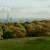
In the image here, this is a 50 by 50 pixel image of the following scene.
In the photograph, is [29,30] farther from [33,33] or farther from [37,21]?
[37,21]

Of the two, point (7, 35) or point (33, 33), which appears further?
point (33, 33)

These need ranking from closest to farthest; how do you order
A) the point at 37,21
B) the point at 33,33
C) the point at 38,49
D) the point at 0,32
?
the point at 38,49
the point at 0,32
the point at 33,33
the point at 37,21

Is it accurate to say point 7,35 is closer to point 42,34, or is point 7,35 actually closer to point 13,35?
point 13,35

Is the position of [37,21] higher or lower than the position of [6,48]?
higher

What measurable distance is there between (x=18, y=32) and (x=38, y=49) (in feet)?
25.1

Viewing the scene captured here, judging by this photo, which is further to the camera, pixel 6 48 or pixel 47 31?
pixel 47 31

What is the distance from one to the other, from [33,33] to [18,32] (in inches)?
66.0

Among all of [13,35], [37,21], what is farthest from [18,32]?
[37,21]

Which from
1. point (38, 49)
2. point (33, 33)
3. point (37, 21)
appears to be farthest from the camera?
point (37, 21)

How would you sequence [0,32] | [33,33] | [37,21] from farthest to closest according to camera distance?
[37,21] < [33,33] < [0,32]

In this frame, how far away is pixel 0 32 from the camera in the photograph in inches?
758

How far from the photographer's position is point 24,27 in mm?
21750

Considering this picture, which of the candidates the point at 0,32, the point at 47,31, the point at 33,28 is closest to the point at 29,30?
the point at 33,28

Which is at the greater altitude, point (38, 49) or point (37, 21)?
point (37, 21)
